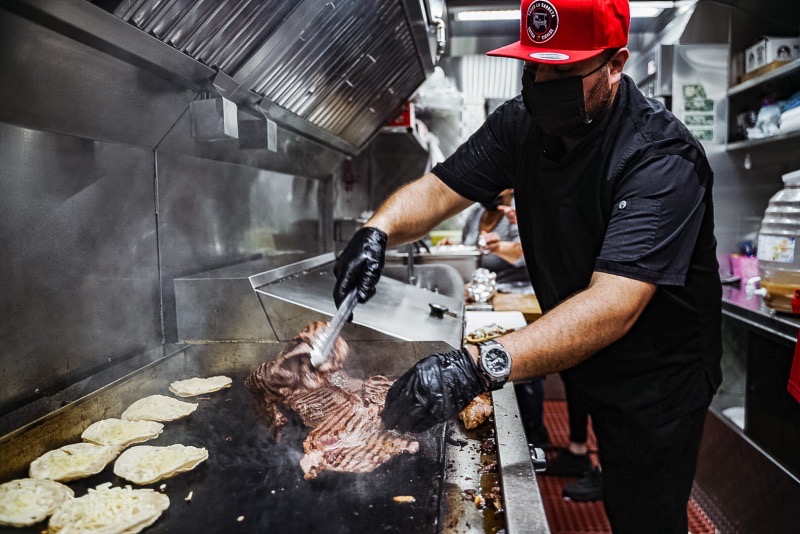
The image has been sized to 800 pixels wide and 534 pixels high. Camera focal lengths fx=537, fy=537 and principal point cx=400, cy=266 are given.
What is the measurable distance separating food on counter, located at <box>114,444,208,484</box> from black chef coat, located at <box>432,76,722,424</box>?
132 cm

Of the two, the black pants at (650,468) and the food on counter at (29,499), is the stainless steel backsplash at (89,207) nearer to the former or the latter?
the food on counter at (29,499)

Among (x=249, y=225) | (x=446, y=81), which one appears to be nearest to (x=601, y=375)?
(x=249, y=225)

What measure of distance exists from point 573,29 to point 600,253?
0.70 meters

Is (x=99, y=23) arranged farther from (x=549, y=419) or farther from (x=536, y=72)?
(x=549, y=419)

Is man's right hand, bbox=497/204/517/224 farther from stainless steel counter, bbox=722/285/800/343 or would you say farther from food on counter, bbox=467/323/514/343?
food on counter, bbox=467/323/514/343

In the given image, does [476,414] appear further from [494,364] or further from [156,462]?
[156,462]

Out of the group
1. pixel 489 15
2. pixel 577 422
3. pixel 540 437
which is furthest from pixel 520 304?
pixel 489 15

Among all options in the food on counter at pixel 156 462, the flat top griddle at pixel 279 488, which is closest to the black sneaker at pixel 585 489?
the flat top griddle at pixel 279 488

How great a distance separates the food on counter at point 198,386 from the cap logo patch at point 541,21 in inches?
68.5

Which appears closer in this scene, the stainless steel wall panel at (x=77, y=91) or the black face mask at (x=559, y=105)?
the stainless steel wall panel at (x=77, y=91)

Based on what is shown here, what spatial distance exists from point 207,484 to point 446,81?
667cm

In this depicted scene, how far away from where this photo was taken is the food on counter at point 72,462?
58.8 inches

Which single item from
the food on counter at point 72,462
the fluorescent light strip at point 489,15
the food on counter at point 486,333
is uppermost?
the fluorescent light strip at point 489,15

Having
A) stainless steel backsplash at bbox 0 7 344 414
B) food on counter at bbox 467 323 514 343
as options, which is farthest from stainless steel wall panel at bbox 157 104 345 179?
food on counter at bbox 467 323 514 343
